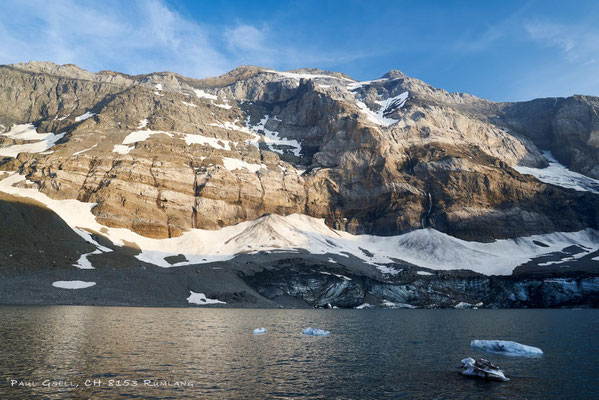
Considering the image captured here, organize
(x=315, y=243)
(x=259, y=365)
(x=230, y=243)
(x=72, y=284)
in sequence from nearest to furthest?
(x=259, y=365), (x=72, y=284), (x=230, y=243), (x=315, y=243)

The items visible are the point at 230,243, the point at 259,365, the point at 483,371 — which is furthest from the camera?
the point at 230,243

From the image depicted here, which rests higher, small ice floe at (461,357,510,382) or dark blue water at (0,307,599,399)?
small ice floe at (461,357,510,382)

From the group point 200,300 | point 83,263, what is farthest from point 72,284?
point 200,300

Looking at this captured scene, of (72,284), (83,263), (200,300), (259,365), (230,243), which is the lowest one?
(200,300)

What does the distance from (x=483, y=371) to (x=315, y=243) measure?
140301mm

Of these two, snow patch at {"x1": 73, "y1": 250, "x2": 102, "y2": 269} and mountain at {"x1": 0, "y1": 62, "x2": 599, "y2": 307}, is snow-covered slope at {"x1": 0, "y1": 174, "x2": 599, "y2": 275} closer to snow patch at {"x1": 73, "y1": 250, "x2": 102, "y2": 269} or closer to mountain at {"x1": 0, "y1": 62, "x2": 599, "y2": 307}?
mountain at {"x1": 0, "y1": 62, "x2": 599, "y2": 307}

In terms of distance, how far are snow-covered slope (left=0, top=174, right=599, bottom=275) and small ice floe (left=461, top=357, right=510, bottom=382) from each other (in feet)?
382

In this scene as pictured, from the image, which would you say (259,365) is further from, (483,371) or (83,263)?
(83,263)

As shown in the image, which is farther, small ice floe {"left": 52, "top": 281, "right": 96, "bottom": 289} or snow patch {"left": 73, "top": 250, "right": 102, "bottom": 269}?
snow patch {"left": 73, "top": 250, "right": 102, "bottom": 269}

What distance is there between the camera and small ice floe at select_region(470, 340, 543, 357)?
117 ft

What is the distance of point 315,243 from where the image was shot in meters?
166

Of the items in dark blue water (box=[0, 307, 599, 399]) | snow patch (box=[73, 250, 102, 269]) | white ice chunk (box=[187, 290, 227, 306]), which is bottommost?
white ice chunk (box=[187, 290, 227, 306])

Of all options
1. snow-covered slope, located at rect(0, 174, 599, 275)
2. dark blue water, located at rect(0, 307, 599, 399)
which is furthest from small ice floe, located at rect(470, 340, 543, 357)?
snow-covered slope, located at rect(0, 174, 599, 275)

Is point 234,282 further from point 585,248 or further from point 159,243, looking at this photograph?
point 585,248
